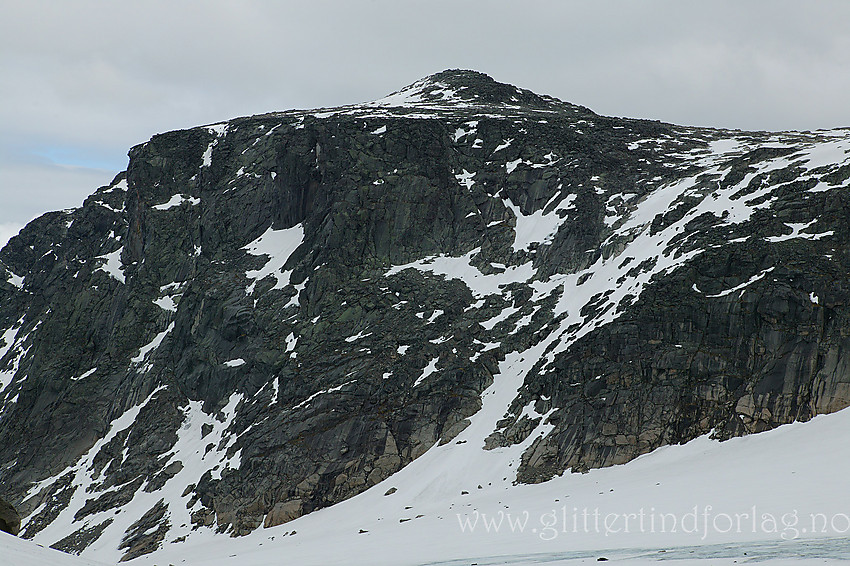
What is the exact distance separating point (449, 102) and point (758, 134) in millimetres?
36149

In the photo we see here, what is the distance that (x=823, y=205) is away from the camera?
4162 cm

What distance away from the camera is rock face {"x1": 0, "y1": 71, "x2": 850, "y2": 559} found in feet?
128

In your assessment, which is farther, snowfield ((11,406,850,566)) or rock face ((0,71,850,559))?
rock face ((0,71,850,559))

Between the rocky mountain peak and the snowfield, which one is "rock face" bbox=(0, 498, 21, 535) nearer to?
the snowfield

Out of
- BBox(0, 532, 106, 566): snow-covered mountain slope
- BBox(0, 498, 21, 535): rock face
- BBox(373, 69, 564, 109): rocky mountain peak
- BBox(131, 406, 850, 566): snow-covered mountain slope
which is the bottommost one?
BBox(131, 406, 850, 566): snow-covered mountain slope

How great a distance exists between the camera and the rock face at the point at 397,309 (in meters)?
38.9

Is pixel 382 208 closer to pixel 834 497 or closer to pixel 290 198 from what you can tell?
pixel 290 198

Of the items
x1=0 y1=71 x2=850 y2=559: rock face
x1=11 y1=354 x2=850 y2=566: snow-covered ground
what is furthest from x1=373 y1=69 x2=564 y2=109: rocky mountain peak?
x1=11 y1=354 x2=850 y2=566: snow-covered ground

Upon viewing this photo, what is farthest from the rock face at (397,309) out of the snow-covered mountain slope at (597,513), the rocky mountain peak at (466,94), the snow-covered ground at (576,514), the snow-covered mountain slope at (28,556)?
the snow-covered mountain slope at (28,556)

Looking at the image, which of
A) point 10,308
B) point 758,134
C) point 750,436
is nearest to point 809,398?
point 750,436

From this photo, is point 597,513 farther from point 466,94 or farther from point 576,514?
point 466,94

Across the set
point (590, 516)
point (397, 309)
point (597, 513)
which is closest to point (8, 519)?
point (590, 516)

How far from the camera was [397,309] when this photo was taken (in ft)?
177

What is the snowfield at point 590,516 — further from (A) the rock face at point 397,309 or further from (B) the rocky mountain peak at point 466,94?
(B) the rocky mountain peak at point 466,94
